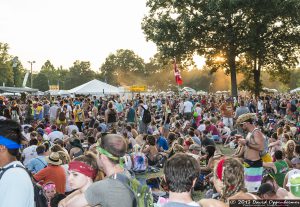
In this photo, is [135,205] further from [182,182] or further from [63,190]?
[63,190]

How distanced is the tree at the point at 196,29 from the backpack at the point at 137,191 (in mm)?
28831

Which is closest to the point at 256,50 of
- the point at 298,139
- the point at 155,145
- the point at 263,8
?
the point at 263,8

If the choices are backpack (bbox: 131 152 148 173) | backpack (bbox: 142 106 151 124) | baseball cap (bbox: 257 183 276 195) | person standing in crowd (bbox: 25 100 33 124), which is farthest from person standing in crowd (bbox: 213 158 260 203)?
person standing in crowd (bbox: 25 100 33 124)

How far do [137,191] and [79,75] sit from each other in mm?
128862

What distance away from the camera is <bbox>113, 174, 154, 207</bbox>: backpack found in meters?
3.31

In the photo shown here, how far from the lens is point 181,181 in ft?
9.62

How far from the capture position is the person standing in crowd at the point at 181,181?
115 inches

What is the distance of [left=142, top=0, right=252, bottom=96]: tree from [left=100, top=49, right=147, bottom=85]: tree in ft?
323

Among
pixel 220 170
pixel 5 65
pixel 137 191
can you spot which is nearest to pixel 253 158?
pixel 220 170

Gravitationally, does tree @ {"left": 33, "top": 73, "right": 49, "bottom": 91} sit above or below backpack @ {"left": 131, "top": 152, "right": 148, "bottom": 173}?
above

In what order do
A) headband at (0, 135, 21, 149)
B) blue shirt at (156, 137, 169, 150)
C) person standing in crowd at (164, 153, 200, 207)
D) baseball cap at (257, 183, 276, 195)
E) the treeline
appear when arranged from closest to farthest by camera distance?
1. headband at (0, 135, 21, 149)
2. person standing in crowd at (164, 153, 200, 207)
3. baseball cap at (257, 183, 276, 195)
4. blue shirt at (156, 137, 169, 150)
5. the treeline

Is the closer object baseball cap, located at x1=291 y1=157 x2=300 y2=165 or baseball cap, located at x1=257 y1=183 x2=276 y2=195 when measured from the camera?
baseball cap, located at x1=257 y1=183 x2=276 y2=195

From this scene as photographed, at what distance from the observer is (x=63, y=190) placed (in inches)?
271

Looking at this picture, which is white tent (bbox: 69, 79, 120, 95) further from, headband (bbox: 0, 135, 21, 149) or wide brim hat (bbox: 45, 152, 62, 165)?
headband (bbox: 0, 135, 21, 149)
